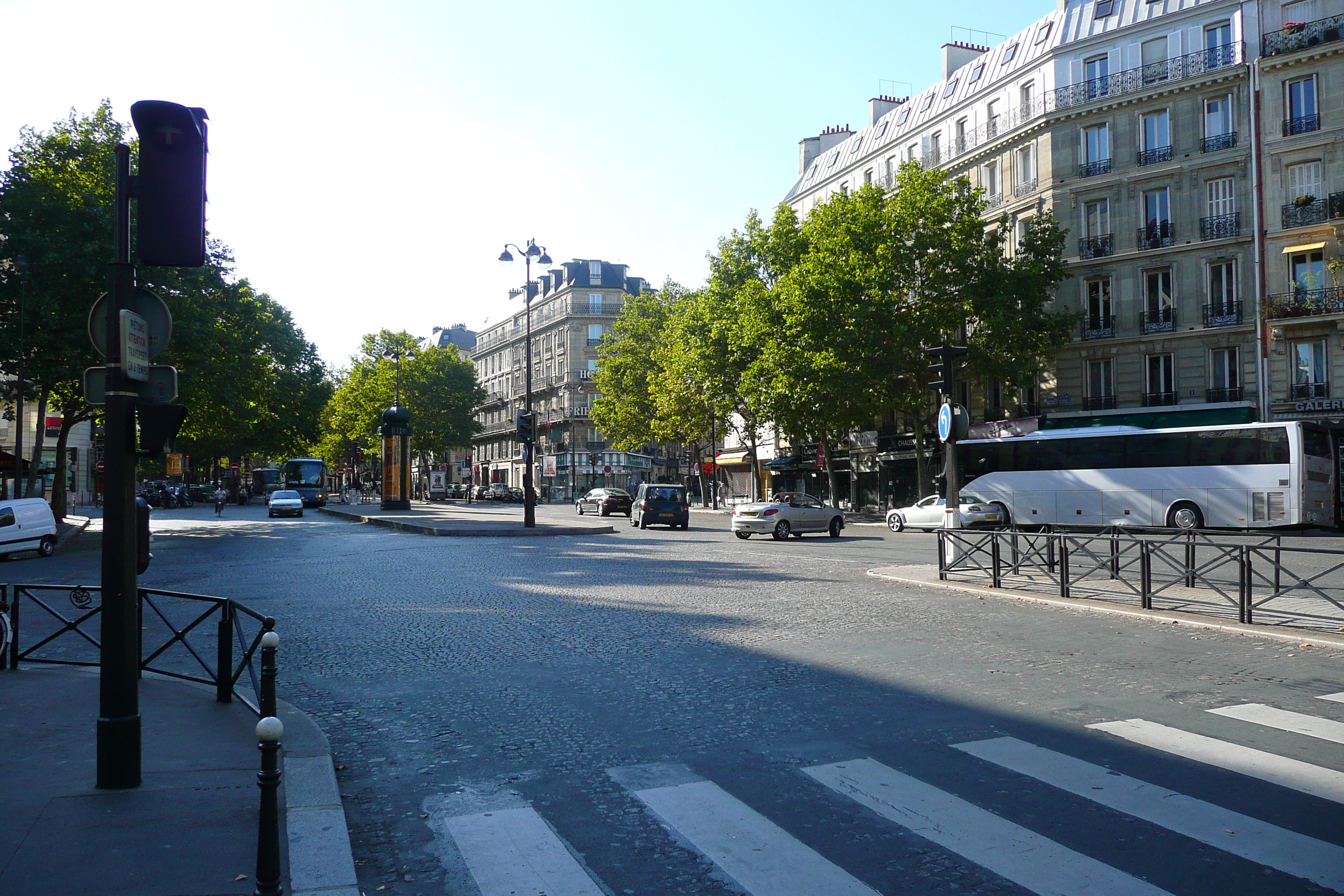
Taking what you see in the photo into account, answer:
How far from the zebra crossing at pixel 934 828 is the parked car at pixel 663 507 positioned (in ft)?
→ 93.5

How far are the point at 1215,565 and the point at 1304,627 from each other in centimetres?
153

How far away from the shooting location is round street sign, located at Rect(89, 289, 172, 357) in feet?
16.0

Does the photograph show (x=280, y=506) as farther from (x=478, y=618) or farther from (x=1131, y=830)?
(x=1131, y=830)

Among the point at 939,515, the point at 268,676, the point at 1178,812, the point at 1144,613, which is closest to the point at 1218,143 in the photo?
the point at 939,515

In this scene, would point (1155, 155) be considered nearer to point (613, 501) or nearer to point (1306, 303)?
point (1306, 303)

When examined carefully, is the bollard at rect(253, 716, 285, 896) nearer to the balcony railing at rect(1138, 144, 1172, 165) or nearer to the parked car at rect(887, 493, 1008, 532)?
the parked car at rect(887, 493, 1008, 532)

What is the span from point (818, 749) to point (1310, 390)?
3218 centimetres

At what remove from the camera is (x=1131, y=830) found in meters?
4.28

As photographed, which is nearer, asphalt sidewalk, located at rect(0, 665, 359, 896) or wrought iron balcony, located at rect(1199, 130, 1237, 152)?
asphalt sidewalk, located at rect(0, 665, 359, 896)

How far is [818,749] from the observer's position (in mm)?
5648

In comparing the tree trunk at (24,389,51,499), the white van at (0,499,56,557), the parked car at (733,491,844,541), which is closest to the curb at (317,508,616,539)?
the parked car at (733,491,844,541)

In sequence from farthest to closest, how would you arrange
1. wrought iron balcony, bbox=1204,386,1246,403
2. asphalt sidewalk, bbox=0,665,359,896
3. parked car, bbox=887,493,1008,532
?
wrought iron balcony, bbox=1204,386,1246,403, parked car, bbox=887,493,1008,532, asphalt sidewalk, bbox=0,665,359,896

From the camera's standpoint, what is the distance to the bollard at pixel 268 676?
5.02 meters

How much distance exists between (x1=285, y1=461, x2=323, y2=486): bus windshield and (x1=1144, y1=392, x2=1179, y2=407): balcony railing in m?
44.7
